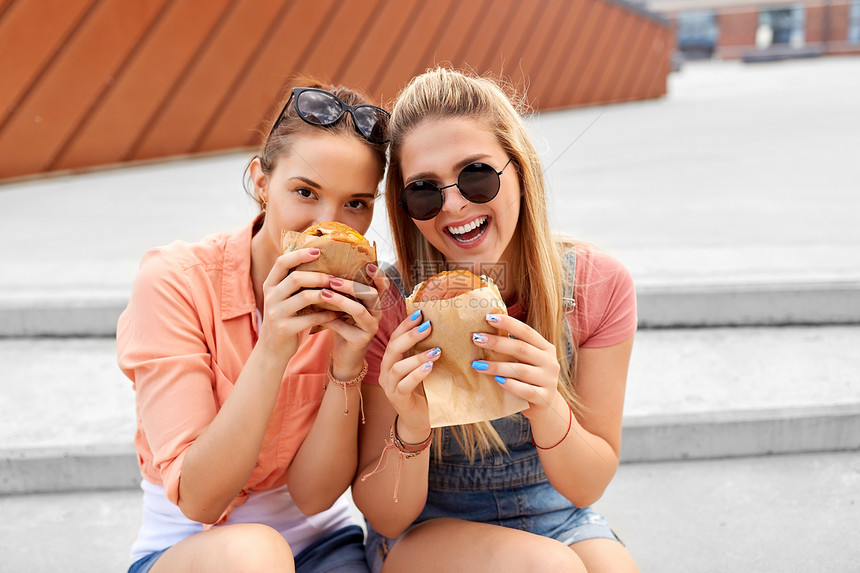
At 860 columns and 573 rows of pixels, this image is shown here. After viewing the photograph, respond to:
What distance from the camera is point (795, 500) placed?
2.61m

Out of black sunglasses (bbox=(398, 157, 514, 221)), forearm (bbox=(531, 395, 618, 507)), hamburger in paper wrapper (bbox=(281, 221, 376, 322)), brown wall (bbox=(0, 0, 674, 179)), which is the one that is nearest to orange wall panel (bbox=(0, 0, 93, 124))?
brown wall (bbox=(0, 0, 674, 179))

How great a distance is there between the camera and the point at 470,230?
1.94 m

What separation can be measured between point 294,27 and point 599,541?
26.9 feet

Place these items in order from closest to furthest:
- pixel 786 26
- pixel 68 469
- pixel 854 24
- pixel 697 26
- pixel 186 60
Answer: pixel 68 469, pixel 186 60, pixel 854 24, pixel 786 26, pixel 697 26

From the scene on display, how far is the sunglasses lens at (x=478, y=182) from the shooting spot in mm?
1840

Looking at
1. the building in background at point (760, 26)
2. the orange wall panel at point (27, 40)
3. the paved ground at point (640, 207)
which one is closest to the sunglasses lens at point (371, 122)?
the paved ground at point (640, 207)

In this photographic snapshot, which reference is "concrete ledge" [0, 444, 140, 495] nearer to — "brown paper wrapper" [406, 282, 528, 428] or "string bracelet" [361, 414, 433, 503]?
"string bracelet" [361, 414, 433, 503]

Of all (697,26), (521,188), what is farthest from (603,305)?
(697,26)

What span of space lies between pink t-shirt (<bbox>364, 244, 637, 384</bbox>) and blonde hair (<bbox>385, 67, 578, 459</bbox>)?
45 mm

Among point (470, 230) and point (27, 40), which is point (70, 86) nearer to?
point (27, 40)

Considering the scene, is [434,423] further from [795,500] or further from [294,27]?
[294,27]

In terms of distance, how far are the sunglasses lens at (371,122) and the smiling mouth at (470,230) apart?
0.33 meters

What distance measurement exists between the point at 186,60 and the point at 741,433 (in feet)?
23.6

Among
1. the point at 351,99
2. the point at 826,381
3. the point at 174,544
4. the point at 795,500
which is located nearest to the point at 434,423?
the point at 174,544
